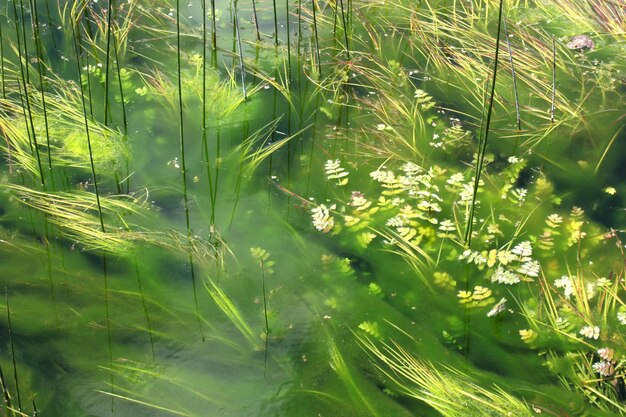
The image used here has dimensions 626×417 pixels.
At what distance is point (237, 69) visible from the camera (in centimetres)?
336

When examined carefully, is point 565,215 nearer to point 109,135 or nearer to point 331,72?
point 331,72

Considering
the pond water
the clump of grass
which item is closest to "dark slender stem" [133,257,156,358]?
the pond water

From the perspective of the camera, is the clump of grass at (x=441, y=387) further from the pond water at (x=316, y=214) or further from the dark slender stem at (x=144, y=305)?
the dark slender stem at (x=144, y=305)

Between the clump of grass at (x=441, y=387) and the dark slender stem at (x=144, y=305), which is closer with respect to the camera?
the clump of grass at (x=441, y=387)

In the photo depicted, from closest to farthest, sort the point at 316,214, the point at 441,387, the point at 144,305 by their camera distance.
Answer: the point at 441,387 → the point at 144,305 → the point at 316,214

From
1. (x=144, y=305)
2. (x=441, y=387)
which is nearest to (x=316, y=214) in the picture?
(x=144, y=305)

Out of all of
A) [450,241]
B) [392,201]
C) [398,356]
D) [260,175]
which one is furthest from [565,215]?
[260,175]

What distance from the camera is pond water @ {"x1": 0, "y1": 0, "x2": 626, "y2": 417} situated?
225 cm

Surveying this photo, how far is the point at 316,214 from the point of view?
2.71m

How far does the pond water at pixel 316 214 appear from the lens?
7.38ft

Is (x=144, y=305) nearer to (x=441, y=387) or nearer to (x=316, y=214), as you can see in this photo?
(x=316, y=214)

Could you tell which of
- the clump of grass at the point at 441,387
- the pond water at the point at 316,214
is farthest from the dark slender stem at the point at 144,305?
the clump of grass at the point at 441,387

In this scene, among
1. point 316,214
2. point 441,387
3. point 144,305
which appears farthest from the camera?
point 316,214

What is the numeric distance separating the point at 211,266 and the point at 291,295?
0.97 ft
